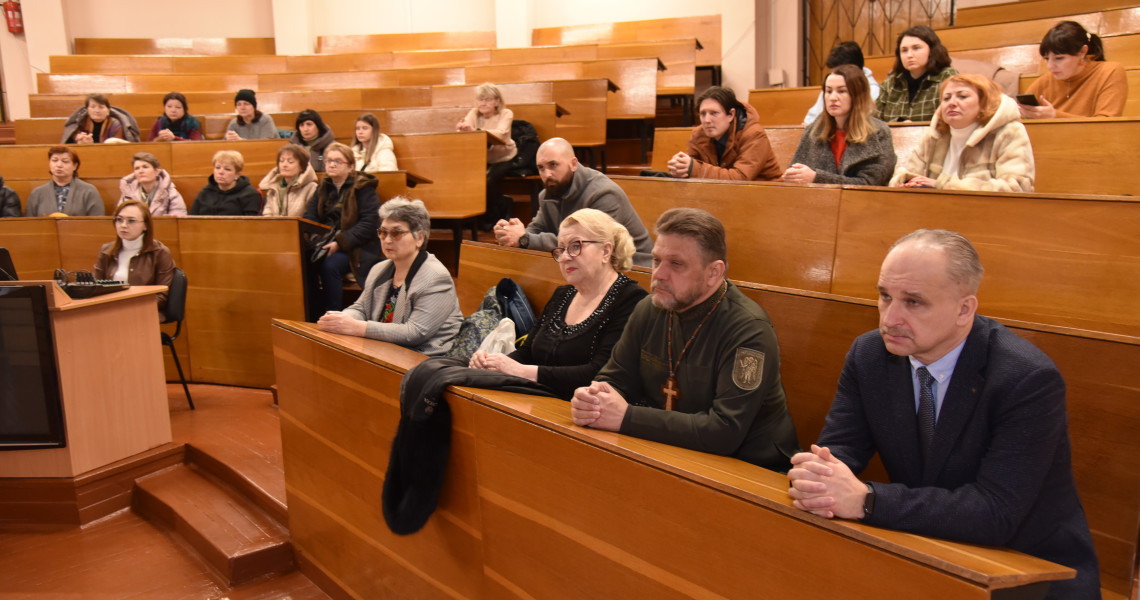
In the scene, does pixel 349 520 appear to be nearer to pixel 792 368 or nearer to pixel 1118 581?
pixel 792 368

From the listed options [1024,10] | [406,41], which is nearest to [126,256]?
[406,41]

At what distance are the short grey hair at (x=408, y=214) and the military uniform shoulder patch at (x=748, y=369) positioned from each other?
4.03ft

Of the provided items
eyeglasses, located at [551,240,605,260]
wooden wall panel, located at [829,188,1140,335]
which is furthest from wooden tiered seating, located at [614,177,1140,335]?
eyeglasses, located at [551,240,605,260]

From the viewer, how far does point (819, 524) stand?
0.93 meters

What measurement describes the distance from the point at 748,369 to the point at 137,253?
8.53 feet

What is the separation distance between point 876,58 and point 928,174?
7.73 ft

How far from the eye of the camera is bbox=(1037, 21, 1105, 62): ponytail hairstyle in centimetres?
268

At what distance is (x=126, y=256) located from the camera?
10.3ft

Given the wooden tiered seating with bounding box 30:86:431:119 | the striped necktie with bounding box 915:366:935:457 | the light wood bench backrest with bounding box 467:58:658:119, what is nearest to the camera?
the striped necktie with bounding box 915:366:935:457

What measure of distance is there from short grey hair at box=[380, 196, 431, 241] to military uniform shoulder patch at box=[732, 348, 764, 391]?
4.03 feet

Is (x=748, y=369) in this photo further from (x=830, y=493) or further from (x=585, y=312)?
(x=585, y=312)

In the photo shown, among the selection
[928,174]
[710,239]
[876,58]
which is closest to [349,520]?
[710,239]

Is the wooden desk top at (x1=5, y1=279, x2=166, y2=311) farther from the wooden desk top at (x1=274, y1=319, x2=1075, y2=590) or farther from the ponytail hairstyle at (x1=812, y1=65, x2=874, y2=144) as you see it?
the ponytail hairstyle at (x1=812, y1=65, x2=874, y2=144)

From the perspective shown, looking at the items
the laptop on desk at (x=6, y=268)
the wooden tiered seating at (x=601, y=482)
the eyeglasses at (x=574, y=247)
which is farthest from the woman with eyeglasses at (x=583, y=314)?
the laptop on desk at (x=6, y=268)
